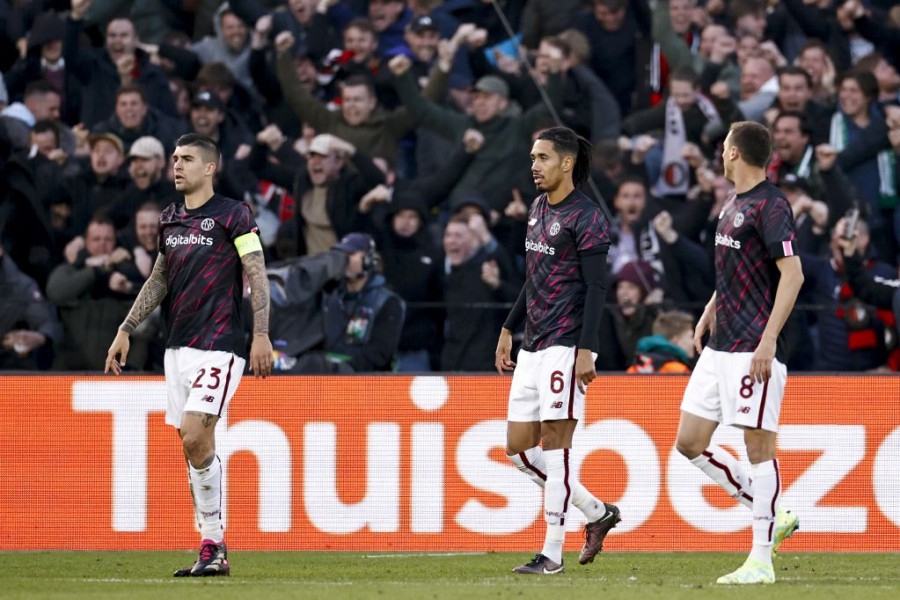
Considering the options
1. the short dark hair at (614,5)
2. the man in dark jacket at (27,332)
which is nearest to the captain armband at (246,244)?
the man in dark jacket at (27,332)

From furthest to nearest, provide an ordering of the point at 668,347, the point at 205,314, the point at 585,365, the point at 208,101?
the point at 208,101
the point at 668,347
the point at 205,314
the point at 585,365

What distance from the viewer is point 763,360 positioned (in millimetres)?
7027

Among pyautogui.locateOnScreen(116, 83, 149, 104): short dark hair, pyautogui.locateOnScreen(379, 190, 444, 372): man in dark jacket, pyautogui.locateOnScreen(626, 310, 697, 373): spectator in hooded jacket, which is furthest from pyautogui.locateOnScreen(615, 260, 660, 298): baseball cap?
pyautogui.locateOnScreen(116, 83, 149, 104): short dark hair

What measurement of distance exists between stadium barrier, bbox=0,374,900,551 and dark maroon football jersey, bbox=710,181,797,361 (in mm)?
3083

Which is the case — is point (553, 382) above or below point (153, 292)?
below

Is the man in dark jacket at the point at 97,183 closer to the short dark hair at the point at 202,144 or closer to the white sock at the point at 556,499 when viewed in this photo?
the short dark hair at the point at 202,144

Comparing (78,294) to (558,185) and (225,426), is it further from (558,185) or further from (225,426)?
(558,185)

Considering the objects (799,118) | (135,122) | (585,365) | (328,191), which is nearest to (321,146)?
(328,191)

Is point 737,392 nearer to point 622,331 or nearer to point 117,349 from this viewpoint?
point 117,349

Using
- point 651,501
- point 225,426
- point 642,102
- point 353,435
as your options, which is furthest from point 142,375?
point 642,102

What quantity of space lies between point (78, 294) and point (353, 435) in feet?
10.5

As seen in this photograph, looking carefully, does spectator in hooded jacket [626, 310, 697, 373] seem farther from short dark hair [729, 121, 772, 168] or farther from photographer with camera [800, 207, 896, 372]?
short dark hair [729, 121, 772, 168]

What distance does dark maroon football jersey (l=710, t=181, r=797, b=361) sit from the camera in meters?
7.25

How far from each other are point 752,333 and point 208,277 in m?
2.61
